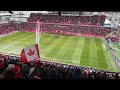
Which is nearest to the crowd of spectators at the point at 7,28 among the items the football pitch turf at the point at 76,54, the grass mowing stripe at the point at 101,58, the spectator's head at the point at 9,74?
the football pitch turf at the point at 76,54

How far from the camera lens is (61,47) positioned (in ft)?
88.6

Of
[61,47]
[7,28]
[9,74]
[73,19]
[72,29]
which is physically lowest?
[61,47]

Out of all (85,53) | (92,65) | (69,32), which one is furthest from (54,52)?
(69,32)

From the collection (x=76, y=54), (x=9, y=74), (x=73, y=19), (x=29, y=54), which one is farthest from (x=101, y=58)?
(x=73, y=19)

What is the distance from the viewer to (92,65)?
19672 millimetres

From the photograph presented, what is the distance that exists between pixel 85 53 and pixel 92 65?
4.56m

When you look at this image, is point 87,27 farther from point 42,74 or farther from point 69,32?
point 42,74

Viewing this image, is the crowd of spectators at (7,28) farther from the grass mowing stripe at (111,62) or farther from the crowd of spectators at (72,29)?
the grass mowing stripe at (111,62)

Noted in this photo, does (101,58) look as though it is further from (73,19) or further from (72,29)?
(73,19)

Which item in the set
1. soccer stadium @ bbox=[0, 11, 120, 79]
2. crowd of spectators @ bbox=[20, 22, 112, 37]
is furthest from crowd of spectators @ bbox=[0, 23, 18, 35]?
crowd of spectators @ bbox=[20, 22, 112, 37]

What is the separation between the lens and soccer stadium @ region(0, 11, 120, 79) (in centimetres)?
614

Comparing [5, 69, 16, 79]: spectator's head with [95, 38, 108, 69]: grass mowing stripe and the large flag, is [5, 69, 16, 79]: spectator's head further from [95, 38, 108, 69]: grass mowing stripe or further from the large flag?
[95, 38, 108, 69]: grass mowing stripe
